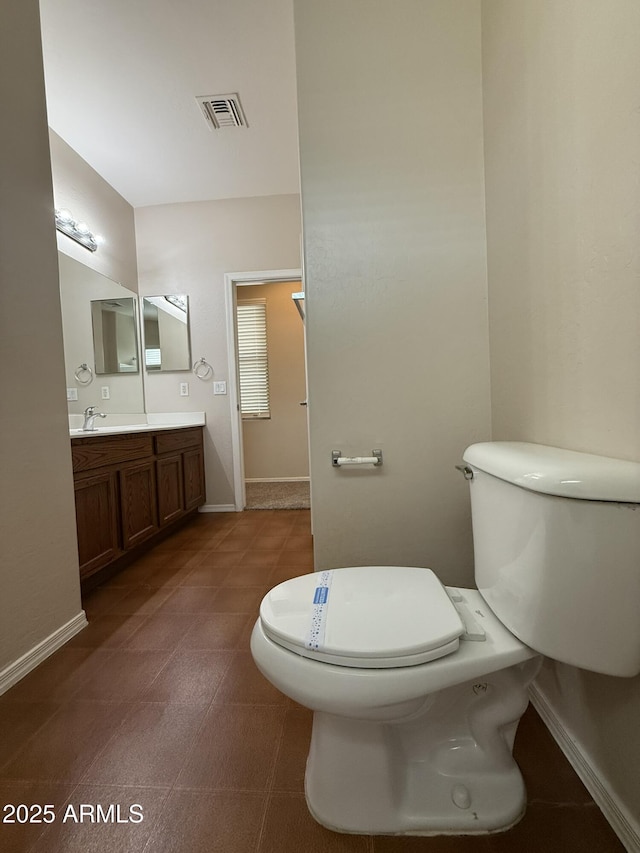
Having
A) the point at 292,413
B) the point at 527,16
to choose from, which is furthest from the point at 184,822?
the point at 292,413

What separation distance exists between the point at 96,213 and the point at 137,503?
198 centimetres

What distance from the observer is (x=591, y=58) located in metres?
0.71

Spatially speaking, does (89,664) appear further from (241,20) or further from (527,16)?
(241,20)

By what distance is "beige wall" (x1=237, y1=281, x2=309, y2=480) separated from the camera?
4.33 meters

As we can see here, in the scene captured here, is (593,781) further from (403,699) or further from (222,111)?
(222,111)

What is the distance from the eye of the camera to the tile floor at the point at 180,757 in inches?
28.8

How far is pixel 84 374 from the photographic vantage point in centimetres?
250

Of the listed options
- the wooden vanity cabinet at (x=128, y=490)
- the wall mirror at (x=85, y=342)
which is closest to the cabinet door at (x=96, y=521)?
the wooden vanity cabinet at (x=128, y=490)

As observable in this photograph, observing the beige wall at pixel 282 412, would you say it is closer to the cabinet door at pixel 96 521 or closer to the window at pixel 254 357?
the window at pixel 254 357

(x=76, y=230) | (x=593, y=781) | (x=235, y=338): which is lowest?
(x=593, y=781)

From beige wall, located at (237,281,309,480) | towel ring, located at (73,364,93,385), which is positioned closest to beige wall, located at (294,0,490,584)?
towel ring, located at (73,364,93,385)

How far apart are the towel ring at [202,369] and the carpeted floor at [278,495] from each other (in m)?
1.15

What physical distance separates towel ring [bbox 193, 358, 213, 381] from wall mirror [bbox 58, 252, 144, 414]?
501 millimetres

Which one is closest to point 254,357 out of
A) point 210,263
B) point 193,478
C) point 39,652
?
point 210,263
